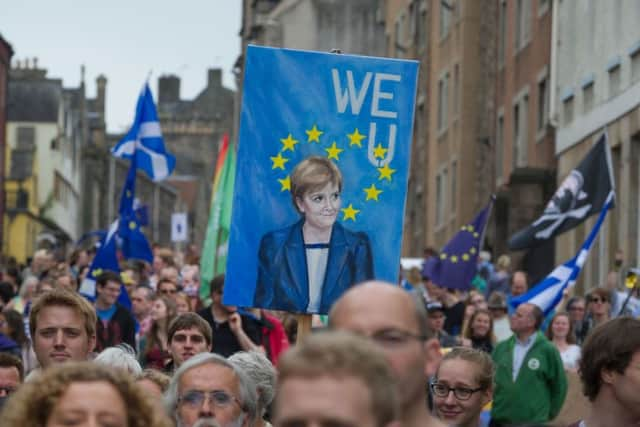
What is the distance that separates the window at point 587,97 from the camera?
3147 cm

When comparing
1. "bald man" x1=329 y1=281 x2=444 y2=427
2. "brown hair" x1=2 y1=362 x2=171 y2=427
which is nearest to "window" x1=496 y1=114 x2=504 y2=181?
"brown hair" x1=2 y1=362 x2=171 y2=427

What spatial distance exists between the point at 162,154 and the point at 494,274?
458 centimetres

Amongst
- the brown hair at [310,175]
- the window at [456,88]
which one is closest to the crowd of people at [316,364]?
the brown hair at [310,175]

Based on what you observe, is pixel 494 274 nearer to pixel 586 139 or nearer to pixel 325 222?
pixel 586 139

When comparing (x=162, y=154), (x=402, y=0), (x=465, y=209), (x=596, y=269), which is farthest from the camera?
(x=402, y=0)

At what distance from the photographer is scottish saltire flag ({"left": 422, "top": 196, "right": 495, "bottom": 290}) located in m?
24.5

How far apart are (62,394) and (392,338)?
135 centimetres

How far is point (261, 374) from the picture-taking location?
949cm

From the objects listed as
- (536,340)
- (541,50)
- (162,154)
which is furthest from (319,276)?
(541,50)

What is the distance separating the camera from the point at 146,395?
658 cm

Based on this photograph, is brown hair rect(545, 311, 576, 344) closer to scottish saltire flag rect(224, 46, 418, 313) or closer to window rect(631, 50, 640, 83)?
scottish saltire flag rect(224, 46, 418, 313)

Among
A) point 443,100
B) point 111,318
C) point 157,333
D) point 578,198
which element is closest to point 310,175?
point 157,333

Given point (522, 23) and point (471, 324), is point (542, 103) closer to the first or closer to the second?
point (522, 23)

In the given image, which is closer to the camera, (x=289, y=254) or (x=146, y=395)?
(x=146, y=395)
